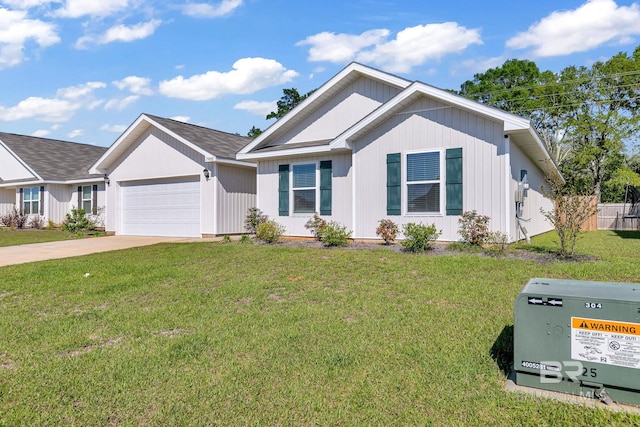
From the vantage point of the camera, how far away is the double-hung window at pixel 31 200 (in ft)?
70.5

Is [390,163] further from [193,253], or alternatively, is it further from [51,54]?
[51,54]

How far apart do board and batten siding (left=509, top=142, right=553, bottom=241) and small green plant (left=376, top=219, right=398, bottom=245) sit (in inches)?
109

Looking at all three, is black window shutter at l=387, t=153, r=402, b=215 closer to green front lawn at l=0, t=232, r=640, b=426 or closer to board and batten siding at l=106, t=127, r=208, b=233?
green front lawn at l=0, t=232, r=640, b=426

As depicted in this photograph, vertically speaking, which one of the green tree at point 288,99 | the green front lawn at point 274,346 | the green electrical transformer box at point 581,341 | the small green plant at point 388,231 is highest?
the green tree at point 288,99

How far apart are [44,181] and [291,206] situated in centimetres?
1520

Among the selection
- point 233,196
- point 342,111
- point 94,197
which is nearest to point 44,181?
point 94,197

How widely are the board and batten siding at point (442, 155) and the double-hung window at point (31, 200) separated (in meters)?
19.2

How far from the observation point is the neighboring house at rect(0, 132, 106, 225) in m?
20.1

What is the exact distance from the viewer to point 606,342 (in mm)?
2596

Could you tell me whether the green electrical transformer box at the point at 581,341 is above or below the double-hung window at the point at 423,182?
below

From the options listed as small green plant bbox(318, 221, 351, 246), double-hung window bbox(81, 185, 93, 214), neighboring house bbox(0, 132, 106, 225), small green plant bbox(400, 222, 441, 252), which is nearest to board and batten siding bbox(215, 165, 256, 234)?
small green plant bbox(318, 221, 351, 246)

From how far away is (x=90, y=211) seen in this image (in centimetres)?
1992

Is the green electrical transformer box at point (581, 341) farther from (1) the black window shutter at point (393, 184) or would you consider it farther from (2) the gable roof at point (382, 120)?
(1) the black window shutter at point (393, 184)

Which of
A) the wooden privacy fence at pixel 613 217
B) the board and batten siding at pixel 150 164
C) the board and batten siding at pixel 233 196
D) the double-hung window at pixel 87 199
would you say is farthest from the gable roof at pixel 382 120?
the double-hung window at pixel 87 199
